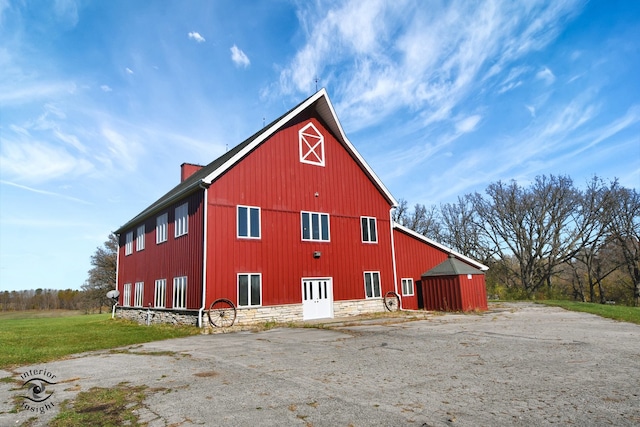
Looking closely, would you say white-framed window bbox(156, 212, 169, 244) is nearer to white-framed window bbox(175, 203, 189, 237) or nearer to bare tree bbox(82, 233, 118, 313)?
white-framed window bbox(175, 203, 189, 237)

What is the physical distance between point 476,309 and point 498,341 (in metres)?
12.7

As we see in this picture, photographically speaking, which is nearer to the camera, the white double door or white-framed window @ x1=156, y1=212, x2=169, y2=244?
the white double door

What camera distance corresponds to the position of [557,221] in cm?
4078

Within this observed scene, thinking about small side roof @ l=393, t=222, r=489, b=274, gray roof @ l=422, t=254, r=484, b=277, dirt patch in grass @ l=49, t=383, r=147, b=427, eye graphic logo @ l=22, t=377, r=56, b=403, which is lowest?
dirt patch in grass @ l=49, t=383, r=147, b=427

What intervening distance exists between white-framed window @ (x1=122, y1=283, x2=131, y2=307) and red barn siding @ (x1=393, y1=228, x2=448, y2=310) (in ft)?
59.0

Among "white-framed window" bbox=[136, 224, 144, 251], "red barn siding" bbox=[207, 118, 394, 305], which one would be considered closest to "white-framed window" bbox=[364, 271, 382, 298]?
"red barn siding" bbox=[207, 118, 394, 305]

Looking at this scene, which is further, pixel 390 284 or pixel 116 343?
pixel 390 284

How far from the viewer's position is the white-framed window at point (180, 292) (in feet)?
60.3

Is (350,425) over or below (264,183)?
below

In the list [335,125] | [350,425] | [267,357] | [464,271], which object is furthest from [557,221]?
[350,425]

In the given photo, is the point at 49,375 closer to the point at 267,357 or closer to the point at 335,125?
the point at 267,357

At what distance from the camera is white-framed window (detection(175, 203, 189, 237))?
1912 centimetres

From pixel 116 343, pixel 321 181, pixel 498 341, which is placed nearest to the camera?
pixel 498 341

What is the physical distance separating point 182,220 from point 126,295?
1150cm
